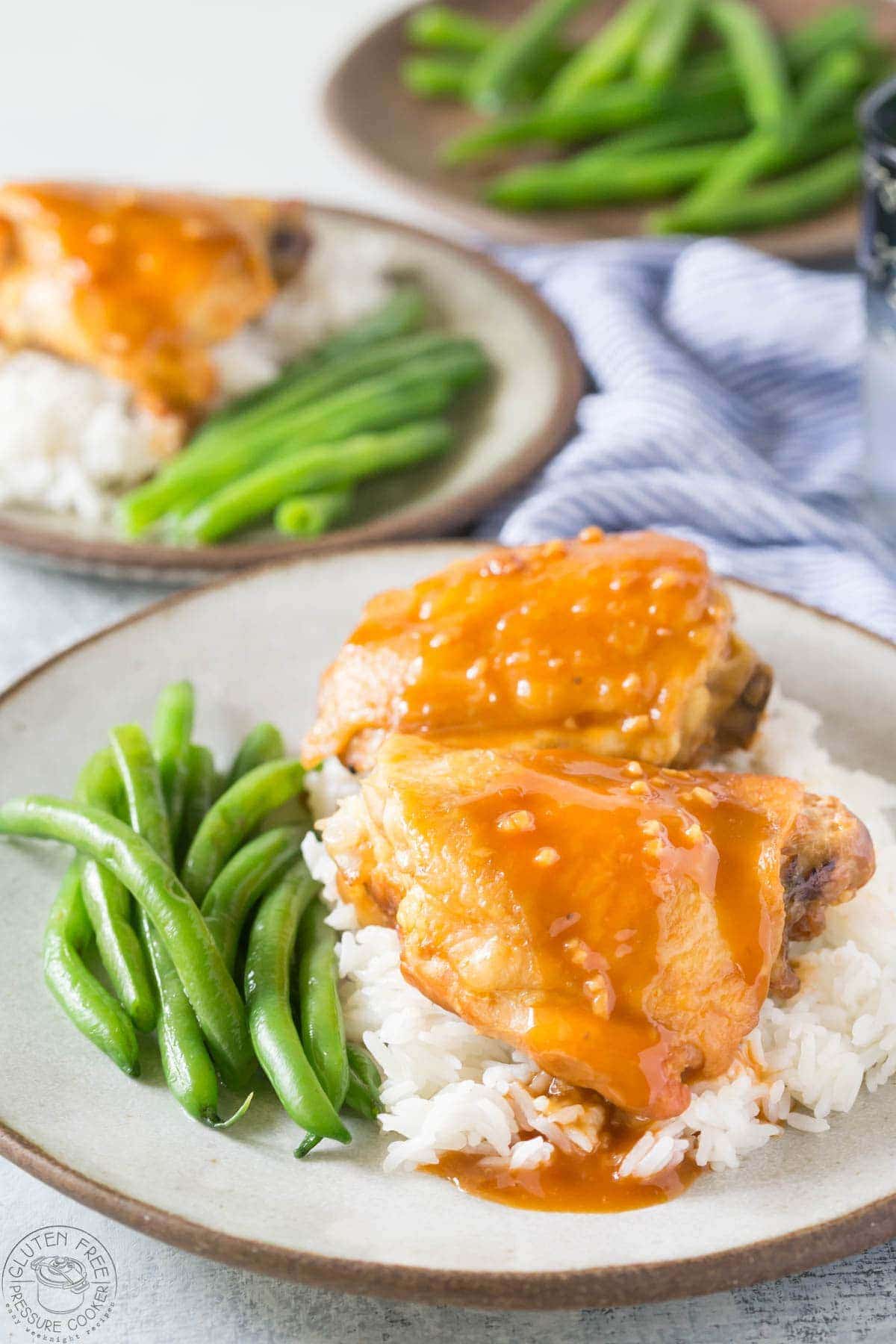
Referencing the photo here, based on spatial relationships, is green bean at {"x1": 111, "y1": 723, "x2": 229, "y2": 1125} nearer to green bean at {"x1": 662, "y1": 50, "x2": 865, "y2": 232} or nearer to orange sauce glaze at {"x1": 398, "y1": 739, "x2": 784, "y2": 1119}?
orange sauce glaze at {"x1": 398, "y1": 739, "x2": 784, "y2": 1119}

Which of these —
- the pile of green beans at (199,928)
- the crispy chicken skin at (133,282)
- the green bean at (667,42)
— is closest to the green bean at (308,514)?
the crispy chicken skin at (133,282)

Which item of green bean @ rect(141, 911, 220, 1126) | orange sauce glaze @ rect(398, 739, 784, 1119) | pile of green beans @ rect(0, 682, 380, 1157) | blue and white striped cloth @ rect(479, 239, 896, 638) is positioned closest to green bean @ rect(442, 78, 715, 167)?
blue and white striped cloth @ rect(479, 239, 896, 638)

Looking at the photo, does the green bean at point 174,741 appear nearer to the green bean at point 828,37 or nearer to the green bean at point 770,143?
the green bean at point 770,143

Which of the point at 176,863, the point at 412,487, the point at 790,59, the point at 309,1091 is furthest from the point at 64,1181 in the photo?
the point at 790,59

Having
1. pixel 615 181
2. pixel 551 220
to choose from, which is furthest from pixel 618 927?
pixel 615 181

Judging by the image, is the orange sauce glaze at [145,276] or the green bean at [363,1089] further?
the orange sauce glaze at [145,276]

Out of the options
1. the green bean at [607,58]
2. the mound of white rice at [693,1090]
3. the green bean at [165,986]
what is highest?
the green bean at [607,58]

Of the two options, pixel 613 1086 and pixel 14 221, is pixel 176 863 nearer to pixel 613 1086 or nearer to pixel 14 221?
pixel 613 1086
